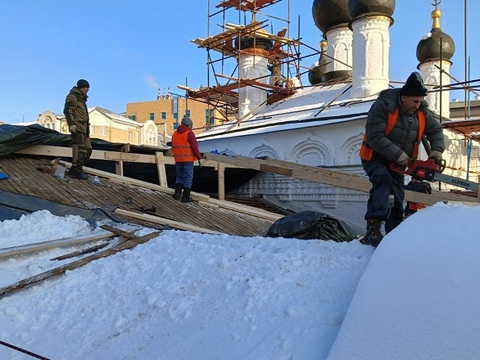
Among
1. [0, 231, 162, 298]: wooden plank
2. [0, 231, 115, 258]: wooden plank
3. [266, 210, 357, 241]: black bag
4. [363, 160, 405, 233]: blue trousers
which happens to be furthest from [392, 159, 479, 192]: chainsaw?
[0, 231, 115, 258]: wooden plank

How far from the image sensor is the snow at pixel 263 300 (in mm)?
2006

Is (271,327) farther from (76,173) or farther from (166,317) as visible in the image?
(76,173)

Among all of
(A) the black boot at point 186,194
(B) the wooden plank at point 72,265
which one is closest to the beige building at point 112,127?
(A) the black boot at point 186,194

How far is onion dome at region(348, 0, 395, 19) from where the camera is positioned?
14383mm

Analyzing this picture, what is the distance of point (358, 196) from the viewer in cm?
1171

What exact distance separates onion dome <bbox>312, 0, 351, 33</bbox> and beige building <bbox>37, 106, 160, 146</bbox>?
24.2 meters

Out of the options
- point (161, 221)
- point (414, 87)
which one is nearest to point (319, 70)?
point (161, 221)

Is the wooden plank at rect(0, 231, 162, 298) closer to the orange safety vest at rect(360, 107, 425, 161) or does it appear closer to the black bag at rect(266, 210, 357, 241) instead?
the black bag at rect(266, 210, 357, 241)

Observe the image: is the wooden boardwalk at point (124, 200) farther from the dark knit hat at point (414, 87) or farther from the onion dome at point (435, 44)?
the onion dome at point (435, 44)

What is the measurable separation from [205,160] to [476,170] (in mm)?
10770

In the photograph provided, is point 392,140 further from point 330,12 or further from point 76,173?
point 330,12

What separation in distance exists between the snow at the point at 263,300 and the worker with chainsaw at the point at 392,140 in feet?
1.66

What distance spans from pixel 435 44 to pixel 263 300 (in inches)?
658

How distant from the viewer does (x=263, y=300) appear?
278cm
